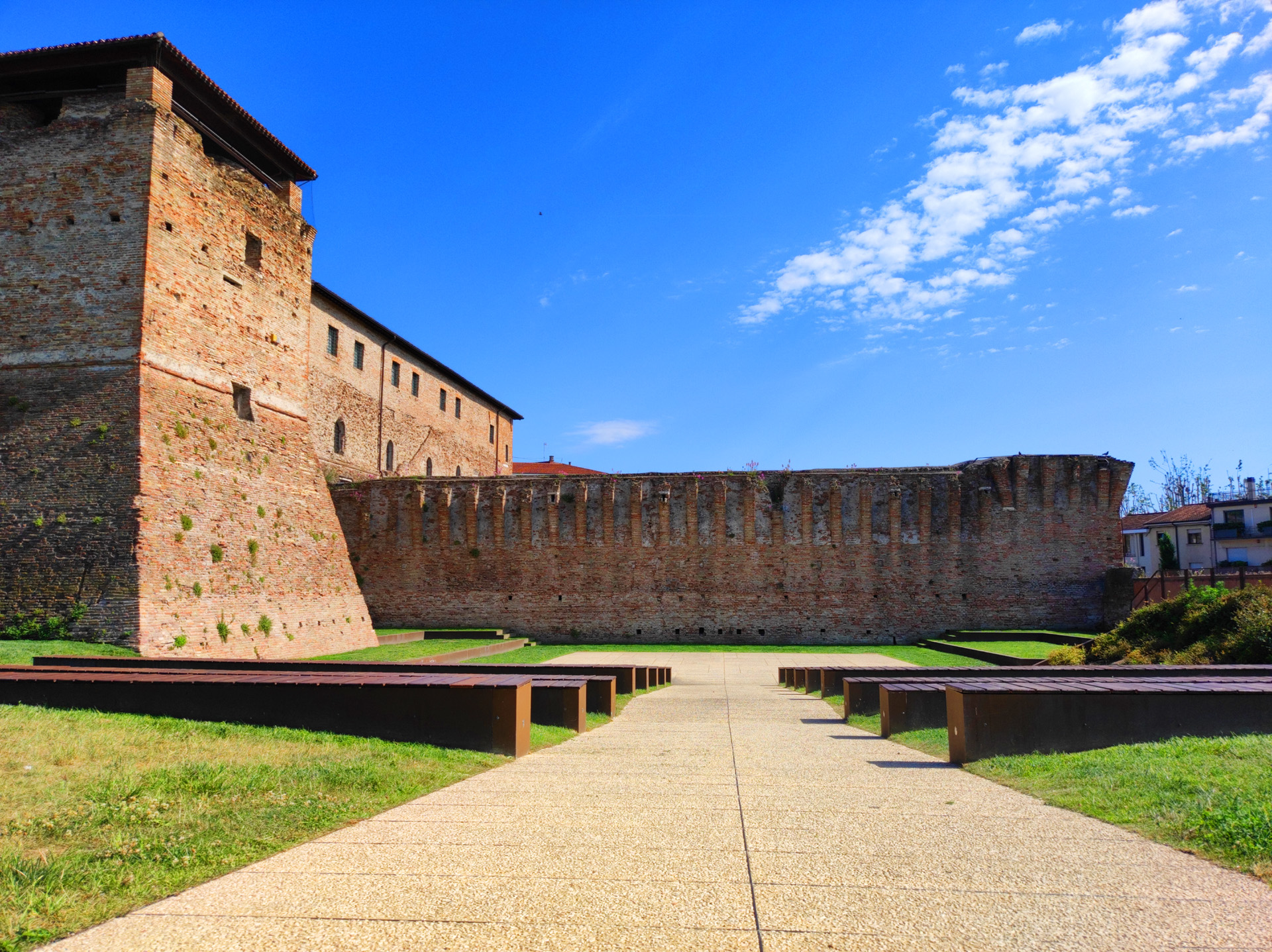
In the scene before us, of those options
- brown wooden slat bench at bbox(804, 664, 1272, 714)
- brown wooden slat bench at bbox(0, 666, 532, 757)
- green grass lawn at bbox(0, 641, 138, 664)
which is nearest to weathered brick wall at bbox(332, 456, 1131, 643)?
green grass lawn at bbox(0, 641, 138, 664)

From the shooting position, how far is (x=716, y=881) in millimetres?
3129

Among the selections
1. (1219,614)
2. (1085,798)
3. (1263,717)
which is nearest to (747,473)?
(1219,614)

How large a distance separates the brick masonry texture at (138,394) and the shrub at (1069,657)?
1544 centimetres

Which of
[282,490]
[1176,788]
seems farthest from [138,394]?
[1176,788]

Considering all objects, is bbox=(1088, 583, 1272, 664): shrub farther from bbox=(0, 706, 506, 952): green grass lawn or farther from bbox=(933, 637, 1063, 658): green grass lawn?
bbox=(0, 706, 506, 952): green grass lawn

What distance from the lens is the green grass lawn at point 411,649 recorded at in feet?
58.8

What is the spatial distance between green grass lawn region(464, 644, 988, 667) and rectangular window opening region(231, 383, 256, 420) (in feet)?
26.7

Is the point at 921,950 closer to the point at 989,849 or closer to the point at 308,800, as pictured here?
the point at 989,849

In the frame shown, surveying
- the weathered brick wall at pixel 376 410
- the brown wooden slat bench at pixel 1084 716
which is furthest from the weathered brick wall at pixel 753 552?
the brown wooden slat bench at pixel 1084 716

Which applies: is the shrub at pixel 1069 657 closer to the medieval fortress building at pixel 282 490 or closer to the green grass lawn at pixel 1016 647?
the green grass lawn at pixel 1016 647

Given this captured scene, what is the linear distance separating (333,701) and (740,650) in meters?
18.4

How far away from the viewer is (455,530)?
88.5ft

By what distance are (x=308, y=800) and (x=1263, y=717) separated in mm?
7119

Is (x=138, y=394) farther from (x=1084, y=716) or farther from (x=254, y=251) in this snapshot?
(x=1084, y=716)
